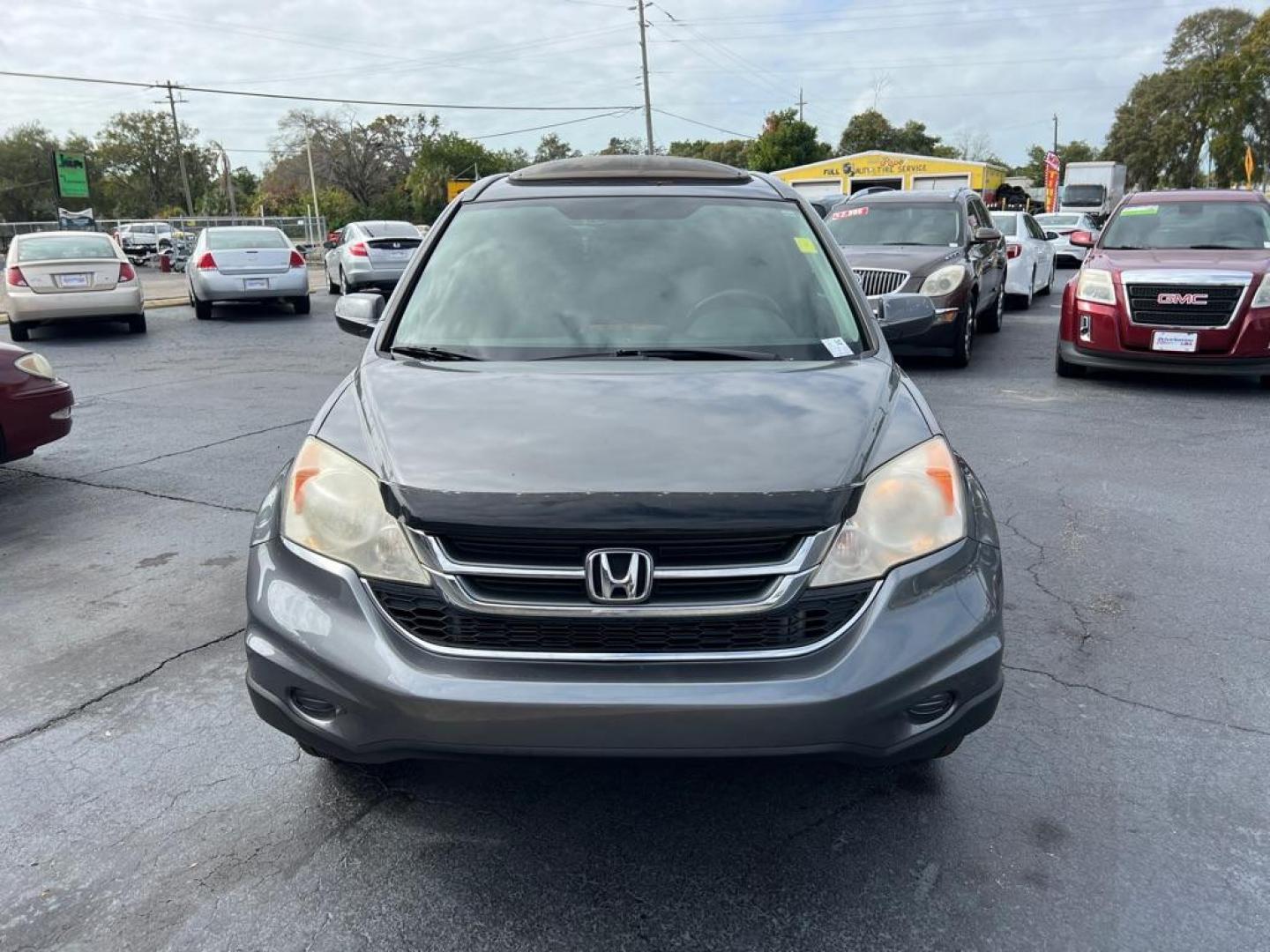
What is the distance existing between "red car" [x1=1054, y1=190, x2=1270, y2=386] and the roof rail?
6.09m

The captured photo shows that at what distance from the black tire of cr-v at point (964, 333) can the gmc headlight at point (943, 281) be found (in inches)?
13.4

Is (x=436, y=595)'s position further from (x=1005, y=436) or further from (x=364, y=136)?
(x=364, y=136)

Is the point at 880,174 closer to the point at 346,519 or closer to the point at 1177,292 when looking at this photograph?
the point at 1177,292

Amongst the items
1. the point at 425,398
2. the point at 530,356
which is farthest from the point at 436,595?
the point at 530,356

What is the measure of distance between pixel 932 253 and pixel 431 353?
8276 millimetres

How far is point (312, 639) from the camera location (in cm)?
225

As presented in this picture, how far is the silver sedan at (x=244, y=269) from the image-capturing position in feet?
52.2

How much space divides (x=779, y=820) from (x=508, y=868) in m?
0.72

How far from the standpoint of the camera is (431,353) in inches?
123

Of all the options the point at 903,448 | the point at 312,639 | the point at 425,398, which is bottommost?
the point at 312,639

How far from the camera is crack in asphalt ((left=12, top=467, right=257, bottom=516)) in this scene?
224 inches

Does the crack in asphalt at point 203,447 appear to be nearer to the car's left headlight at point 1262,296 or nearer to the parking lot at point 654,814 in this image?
the parking lot at point 654,814

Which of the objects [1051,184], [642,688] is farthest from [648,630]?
[1051,184]

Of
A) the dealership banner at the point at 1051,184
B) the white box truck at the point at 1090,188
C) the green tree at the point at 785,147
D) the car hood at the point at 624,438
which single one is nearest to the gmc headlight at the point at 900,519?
the car hood at the point at 624,438
